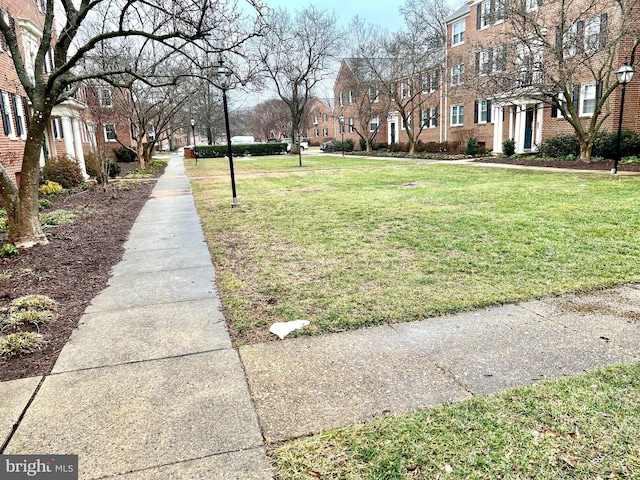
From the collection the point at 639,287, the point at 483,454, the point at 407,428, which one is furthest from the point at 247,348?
the point at 639,287

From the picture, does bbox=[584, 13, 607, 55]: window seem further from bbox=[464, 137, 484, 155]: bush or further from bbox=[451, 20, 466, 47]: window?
bbox=[451, 20, 466, 47]: window

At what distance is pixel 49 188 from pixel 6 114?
3.50m

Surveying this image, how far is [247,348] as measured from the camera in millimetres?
3447

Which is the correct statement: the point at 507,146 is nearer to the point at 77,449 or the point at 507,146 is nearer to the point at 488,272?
the point at 488,272

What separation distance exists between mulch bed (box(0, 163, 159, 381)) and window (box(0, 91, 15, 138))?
6.52 metres

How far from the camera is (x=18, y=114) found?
1576 centimetres

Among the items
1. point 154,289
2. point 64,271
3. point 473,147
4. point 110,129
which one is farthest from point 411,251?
point 110,129

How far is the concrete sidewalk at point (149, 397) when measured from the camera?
2.24 meters

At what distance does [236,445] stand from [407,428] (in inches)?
36.1

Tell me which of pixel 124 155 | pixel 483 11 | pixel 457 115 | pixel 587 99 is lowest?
pixel 124 155

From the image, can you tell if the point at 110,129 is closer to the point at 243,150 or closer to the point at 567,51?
the point at 243,150

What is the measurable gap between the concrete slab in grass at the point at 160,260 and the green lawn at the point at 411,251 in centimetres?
26

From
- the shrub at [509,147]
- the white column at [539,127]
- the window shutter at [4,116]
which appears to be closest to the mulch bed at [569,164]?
the shrub at [509,147]

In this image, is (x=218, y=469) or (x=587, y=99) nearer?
(x=218, y=469)
